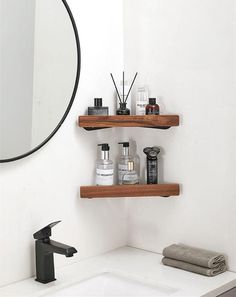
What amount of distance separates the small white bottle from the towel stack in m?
0.51

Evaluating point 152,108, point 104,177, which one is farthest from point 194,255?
point 152,108

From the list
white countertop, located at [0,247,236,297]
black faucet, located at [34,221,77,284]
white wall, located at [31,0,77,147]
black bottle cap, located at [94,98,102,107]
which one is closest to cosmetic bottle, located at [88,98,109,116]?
black bottle cap, located at [94,98,102,107]

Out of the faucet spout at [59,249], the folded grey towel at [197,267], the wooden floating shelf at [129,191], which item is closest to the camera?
the faucet spout at [59,249]

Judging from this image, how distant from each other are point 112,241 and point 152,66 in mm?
704

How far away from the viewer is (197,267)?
5.92ft

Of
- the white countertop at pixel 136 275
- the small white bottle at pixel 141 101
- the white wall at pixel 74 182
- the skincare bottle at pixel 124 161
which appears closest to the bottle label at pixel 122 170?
→ the skincare bottle at pixel 124 161

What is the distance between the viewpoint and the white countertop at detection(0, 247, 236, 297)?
65.6 inches

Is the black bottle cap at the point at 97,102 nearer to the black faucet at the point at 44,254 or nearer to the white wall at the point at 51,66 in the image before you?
the white wall at the point at 51,66

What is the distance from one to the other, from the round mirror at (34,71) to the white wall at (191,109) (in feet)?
1.04

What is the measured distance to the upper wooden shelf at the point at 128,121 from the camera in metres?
1.87

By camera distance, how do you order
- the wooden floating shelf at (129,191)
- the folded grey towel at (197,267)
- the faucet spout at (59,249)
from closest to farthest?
the faucet spout at (59,249)
the folded grey towel at (197,267)
the wooden floating shelf at (129,191)

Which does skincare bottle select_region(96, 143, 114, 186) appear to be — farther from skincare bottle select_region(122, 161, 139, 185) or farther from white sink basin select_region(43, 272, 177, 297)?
white sink basin select_region(43, 272, 177, 297)

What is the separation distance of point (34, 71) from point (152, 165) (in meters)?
0.57

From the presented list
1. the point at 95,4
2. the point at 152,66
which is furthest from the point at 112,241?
the point at 95,4
